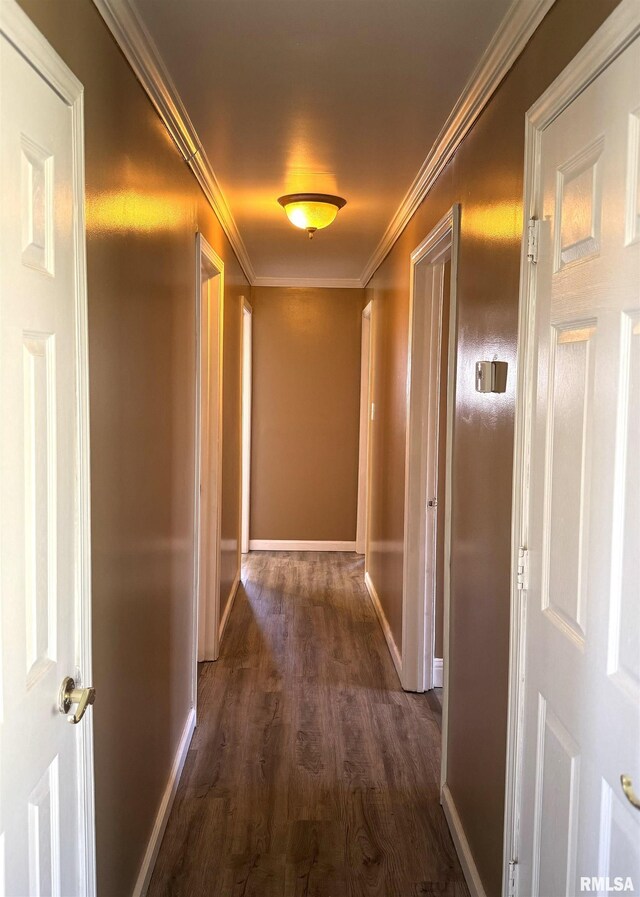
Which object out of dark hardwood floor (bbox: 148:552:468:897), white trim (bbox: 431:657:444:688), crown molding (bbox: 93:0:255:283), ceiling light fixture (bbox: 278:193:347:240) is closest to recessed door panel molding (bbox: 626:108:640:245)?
crown molding (bbox: 93:0:255:283)

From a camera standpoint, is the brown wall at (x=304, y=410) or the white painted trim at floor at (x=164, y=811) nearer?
the white painted trim at floor at (x=164, y=811)

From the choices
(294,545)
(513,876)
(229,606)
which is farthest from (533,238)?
(294,545)

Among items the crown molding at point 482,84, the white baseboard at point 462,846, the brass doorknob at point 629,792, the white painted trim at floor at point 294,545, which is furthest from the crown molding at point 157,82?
the white painted trim at floor at point 294,545

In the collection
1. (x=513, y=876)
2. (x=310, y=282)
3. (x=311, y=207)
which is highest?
(x=310, y=282)

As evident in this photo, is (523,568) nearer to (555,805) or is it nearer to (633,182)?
(555,805)

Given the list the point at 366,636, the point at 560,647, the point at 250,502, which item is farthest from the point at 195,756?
the point at 250,502

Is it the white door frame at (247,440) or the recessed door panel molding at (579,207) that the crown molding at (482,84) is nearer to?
the recessed door panel molding at (579,207)

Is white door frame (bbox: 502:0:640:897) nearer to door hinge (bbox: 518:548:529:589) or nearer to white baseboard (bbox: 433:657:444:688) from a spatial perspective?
door hinge (bbox: 518:548:529:589)

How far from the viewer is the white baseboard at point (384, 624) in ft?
13.4

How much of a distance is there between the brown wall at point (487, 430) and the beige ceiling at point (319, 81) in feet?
0.55

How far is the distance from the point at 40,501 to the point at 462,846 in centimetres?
190

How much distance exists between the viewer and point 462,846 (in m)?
2.42

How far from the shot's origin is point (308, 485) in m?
6.85

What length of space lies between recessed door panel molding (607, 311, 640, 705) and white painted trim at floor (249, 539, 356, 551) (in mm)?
5707
